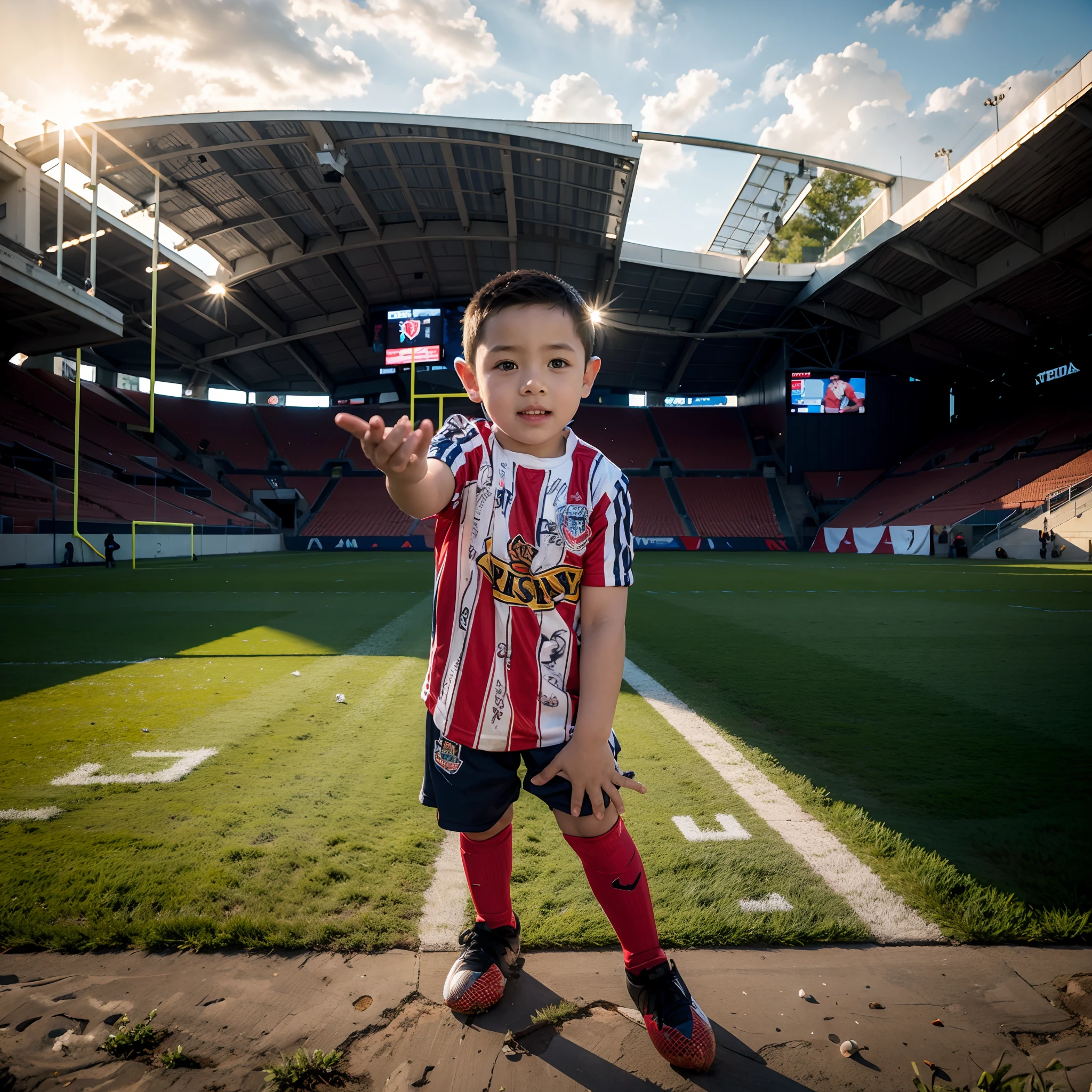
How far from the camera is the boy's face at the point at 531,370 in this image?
4.90ft

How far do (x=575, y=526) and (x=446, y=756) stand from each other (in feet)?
2.12

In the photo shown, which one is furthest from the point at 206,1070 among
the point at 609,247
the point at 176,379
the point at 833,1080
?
the point at 176,379

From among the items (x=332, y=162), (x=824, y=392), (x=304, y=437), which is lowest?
(x=304, y=437)

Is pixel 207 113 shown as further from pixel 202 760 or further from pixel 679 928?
pixel 679 928

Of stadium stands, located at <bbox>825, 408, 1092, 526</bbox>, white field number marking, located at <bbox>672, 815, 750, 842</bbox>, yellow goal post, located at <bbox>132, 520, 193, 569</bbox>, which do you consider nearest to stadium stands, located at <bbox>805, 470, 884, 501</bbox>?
stadium stands, located at <bbox>825, 408, 1092, 526</bbox>

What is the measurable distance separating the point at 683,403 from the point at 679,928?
4452cm

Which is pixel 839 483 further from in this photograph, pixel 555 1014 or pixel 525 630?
pixel 555 1014

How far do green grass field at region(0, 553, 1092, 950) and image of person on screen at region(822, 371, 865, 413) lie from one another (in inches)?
1170

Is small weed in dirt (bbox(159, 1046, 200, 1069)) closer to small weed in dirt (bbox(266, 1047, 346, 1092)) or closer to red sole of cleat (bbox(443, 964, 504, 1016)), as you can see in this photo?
small weed in dirt (bbox(266, 1047, 346, 1092))

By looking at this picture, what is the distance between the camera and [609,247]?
81.0 feet

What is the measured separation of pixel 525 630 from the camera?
1.55 m

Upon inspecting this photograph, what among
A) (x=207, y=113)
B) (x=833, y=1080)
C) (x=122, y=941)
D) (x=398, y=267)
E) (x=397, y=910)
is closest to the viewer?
(x=833, y=1080)

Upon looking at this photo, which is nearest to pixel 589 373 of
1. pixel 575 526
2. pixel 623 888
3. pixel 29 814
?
pixel 575 526

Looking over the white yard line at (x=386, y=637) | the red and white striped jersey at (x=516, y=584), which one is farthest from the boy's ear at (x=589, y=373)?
the white yard line at (x=386, y=637)
